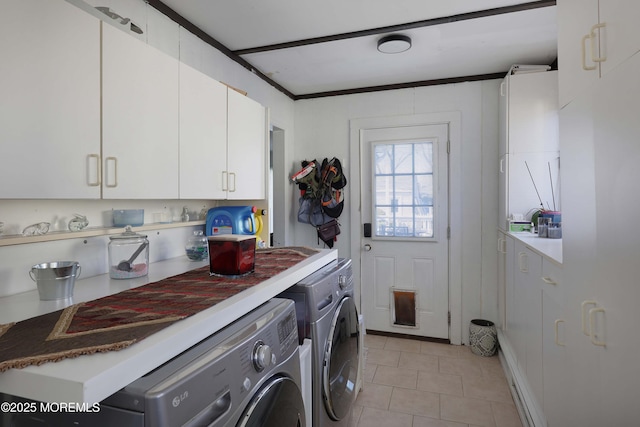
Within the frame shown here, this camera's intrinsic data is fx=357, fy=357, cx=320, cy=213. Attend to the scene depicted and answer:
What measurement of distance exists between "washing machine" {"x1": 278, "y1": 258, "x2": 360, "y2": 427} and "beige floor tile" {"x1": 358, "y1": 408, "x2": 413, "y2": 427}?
Answer: 1.06 ft

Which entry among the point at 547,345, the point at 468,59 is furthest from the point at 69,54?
the point at 468,59

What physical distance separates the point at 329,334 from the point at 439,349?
198 centimetres

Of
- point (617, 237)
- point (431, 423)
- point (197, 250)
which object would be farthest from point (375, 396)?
point (617, 237)

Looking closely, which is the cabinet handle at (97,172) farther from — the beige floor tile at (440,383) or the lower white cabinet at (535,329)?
the beige floor tile at (440,383)

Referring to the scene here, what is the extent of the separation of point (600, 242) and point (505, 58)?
2248mm

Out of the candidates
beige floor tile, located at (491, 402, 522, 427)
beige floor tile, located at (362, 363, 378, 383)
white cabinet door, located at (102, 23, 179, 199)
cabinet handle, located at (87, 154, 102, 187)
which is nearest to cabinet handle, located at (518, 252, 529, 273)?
beige floor tile, located at (491, 402, 522, 427)

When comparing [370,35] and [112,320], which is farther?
[370,35]

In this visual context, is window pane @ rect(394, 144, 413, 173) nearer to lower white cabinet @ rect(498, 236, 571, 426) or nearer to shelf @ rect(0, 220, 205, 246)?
lower white cabinet @ rect(498, 236, 571, 426)

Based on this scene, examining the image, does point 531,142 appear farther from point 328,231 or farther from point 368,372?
point 368,372

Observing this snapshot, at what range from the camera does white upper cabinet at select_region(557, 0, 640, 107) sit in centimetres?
84

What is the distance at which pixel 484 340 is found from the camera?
9.67 feet

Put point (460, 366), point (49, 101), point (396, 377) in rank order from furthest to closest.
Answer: point (460, 366) → point (396, 377) → point (49, 101)

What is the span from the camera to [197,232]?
7.11ft

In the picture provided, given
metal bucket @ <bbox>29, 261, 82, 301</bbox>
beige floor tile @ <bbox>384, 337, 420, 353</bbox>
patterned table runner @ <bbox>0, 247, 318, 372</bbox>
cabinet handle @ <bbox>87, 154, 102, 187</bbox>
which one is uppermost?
cabinet handle @ <bbox>87, 154, 102, 187</bbox>
